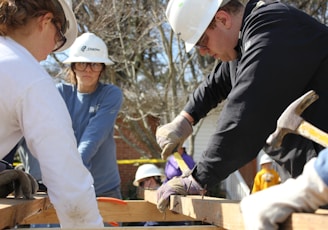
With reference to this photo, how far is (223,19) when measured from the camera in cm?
335

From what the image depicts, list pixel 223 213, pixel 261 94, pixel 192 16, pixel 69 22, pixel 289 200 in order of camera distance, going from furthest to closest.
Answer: pixel 192 16 → pixel 69 22 → pixel 261 94 → pixel 223 213 → pixel 289 200

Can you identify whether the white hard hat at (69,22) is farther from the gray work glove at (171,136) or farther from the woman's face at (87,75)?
the woman's face at (87,75)

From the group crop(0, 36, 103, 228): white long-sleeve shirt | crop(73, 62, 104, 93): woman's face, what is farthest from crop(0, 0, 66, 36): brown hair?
crop(73, 62, 104, 93): woman's face

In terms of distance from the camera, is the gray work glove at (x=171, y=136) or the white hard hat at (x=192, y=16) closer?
the white hard hat at (x=192, y=16)

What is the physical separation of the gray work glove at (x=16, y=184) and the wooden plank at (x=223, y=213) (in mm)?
878

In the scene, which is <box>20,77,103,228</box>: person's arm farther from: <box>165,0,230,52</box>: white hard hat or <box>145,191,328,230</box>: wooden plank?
<box>165,0,230,52</box>: white hard hat

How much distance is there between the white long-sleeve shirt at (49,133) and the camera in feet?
7.57

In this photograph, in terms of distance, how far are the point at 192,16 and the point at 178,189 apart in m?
1.16

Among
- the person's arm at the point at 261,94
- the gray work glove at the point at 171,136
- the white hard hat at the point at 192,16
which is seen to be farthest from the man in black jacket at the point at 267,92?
the gray work glove at the point at 171,136

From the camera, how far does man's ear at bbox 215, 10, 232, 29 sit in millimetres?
3334

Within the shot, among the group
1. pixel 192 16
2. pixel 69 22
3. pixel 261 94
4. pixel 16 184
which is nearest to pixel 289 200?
pixel 261 94

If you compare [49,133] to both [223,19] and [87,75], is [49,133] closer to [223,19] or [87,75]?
[223,19]

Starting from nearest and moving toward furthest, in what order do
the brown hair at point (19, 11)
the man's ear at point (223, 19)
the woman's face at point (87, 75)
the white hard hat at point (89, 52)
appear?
the brown hair at point (19, 11) → the man's ear at point (223, 19) → the woman's face at point (87, 75) → the white hard hat at point (89, 52)

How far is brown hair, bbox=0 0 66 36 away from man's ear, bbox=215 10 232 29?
1.12 meters
